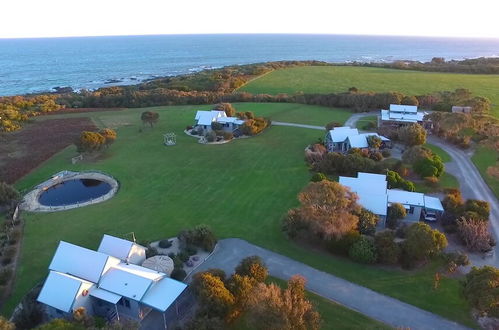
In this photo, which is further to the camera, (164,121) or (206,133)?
(164,121)

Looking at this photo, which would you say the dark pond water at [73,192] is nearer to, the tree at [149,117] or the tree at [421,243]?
the tree at [149,117]

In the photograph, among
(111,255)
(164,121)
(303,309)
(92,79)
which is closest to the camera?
(303,309)

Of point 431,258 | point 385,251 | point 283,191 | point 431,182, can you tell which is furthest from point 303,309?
point 431,182

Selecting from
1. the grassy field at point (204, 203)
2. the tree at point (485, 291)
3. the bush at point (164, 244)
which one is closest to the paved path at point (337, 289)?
the grassy field at point (204, 203)

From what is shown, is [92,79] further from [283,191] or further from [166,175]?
[283,191]

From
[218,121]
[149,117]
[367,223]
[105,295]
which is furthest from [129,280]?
[149,117]

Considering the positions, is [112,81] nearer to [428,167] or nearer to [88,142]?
[88,142]

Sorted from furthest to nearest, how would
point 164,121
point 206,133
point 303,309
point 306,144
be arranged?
point 164,121, point 206,133, point 306,144, point 303,309
